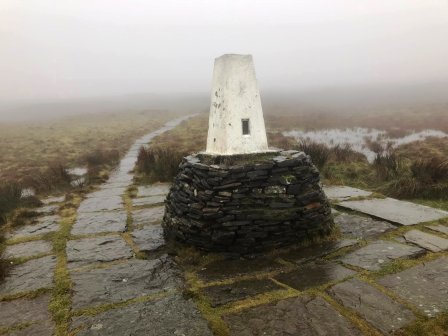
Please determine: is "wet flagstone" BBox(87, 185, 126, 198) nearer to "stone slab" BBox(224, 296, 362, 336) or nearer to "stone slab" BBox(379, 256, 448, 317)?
A: "stone slab" BBox(224, 296, 362, 336)

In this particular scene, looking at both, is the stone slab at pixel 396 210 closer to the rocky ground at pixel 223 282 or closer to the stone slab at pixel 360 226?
the rocky ground at pixel 223 282

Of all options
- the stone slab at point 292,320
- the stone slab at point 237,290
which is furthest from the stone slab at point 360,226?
the stone slab at point 292,320

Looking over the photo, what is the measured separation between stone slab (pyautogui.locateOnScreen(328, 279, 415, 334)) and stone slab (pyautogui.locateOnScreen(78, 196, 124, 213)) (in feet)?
17.5

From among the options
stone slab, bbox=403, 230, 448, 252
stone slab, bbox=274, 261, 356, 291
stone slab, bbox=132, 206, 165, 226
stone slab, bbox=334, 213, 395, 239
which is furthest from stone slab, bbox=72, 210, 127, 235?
stone slab, bbox=403, 230, 448, 252

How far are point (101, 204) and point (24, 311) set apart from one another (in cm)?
448

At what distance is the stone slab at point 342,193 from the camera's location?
26.3 ft

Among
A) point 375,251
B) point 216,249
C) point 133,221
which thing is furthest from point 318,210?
point 133,221

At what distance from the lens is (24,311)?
3.96 meters

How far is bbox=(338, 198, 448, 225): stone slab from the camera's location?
6.32 metres

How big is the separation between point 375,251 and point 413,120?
28.1 metres

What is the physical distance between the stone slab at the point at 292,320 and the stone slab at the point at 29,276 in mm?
2573

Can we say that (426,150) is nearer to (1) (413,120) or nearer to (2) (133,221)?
(2) (133,221)

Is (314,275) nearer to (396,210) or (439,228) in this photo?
(439,228)

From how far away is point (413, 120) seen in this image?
2933 centimetres
